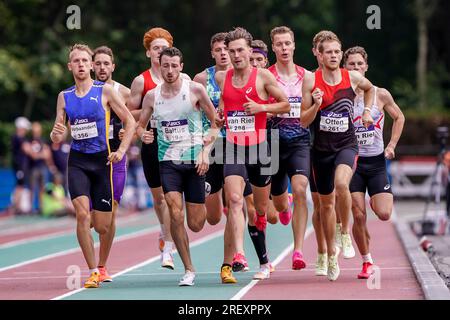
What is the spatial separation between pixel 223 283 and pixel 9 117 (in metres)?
31.3

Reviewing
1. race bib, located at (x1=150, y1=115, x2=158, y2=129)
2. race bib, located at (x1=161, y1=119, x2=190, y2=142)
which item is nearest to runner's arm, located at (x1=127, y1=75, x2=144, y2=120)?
race bib, located at (x1=150, y1=115, x2=158, y2=129)

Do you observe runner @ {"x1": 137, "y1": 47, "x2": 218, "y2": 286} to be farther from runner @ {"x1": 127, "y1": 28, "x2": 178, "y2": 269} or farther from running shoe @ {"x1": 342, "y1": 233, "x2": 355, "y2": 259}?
running shoe @ {"x1": 342, "y1": 233, "x2": 355, "y2": 259}

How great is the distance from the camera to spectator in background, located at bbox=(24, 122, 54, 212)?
31.4 meters

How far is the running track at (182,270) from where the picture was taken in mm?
12336

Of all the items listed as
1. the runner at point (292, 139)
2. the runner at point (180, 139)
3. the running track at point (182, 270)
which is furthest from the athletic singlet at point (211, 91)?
the running track at point (182, 270)

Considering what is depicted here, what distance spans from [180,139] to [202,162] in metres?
0.40

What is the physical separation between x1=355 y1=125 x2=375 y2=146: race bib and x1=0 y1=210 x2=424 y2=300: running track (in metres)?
1.38

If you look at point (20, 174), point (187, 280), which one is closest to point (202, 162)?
point (187, 280)

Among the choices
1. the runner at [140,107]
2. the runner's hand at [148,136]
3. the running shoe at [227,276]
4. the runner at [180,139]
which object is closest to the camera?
the runner at [180,139]

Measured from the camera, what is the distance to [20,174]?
31266mm

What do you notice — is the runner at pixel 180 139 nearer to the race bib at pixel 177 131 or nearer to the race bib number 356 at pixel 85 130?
the race bib at pixel 177 131

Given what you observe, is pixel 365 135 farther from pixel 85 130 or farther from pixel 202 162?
pixel 85 130
